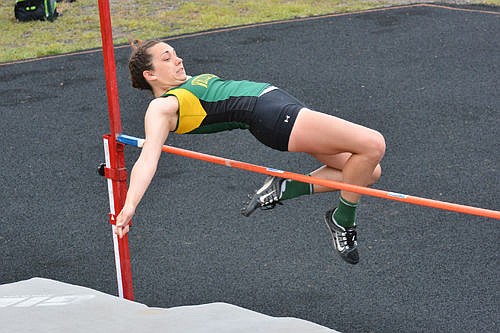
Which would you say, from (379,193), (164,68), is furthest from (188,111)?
(379,193)

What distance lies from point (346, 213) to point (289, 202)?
195 cm

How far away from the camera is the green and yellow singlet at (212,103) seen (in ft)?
13.0

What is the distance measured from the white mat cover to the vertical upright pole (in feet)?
0.93

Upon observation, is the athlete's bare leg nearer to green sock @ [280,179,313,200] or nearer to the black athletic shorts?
the black athletic shorts

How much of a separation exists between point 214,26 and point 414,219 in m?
5.46

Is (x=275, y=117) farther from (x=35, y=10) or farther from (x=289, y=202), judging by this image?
(x=35, y=10)

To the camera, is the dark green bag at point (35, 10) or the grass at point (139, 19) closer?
the grass at point (139, 19)

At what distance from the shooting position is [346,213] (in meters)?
4.12

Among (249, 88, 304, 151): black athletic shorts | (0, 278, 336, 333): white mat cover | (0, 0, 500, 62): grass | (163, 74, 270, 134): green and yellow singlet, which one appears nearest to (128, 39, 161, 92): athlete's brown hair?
(163, 74, 270, 134): green and yellow singlet

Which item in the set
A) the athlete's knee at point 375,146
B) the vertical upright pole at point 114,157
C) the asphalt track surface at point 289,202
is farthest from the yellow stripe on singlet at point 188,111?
the asphalt track surface at point 289,202

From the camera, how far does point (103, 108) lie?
26.6 ft

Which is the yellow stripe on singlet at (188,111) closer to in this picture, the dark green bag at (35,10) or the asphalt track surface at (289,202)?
the asphalt track surface at (289,202)

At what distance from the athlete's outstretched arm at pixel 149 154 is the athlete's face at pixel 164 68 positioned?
0.14 metres

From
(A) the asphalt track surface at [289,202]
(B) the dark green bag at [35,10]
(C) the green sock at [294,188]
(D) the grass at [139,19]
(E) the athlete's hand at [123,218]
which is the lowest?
(A) the asphalt track surface at [289,202]
